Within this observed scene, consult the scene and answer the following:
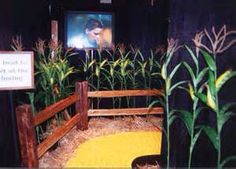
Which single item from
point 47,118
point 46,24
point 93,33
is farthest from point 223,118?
point 93,33

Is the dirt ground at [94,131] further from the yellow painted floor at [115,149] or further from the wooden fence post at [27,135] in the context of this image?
the wooden fence post at [27,135]

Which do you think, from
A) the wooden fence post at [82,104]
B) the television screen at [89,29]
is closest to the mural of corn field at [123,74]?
the wooden fence post at [82,104]

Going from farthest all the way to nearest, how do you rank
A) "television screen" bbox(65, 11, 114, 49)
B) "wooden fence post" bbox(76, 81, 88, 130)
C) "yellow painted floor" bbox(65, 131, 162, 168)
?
1. "television screen" bbox(65, 11, 114, 49)
2. "wooden fence post" bbox(76, 81, 88, 130)
3. "yellow painted floor" bbox(65, 131, 162, 168)

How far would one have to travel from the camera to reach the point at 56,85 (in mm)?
5020

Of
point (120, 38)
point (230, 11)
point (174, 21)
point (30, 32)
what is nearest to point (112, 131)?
point (30, 32)

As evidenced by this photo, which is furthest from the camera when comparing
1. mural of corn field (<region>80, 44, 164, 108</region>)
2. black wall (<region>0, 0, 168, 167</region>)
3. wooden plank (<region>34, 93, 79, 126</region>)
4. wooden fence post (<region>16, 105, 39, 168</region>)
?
mural of corn field (<region>80, 44, 164, 108</region>)

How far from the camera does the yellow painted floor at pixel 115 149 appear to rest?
407 centimetres

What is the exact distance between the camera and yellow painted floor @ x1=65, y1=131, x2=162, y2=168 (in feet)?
13.4

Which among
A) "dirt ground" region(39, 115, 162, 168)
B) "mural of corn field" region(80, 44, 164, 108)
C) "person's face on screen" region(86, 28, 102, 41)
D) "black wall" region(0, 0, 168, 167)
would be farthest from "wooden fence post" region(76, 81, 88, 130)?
"person's face on screen" region(86, 28, 102, 41)

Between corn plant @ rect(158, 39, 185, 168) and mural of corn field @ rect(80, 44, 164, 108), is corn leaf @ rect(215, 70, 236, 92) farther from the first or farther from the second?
mural of corn field @ rect(80, 44, 164, 108)

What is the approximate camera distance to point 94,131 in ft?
17.4

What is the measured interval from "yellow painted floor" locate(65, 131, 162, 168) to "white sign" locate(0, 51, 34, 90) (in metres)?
1.45

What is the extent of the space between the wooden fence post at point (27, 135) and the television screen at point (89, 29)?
7.15m

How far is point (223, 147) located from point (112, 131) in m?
2.76
